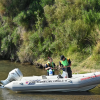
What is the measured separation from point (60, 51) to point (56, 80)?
657 centimetres

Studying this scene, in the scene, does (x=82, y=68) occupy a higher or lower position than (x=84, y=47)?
lower

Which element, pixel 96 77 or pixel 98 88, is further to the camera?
pixel 98 88

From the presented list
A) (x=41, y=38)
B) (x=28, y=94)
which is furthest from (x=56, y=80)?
(x=41, y=38)

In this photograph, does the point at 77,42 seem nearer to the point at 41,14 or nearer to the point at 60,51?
the point at 60,51

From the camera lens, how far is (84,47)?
14.2m

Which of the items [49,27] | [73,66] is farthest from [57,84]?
[49,27]

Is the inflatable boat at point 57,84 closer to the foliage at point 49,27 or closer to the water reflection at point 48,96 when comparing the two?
the water reflection at point 48,96

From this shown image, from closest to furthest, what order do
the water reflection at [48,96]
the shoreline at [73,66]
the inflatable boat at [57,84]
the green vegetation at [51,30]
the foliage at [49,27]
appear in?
the water reflection at [48,96] → the inflatable boat at [57,84] → the shoreline at [73,66] → the green vegetation at [51,30] → the foliage at [49,27]

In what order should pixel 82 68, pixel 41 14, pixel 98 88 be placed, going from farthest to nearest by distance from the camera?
1. pixel 41 14
2. pixel 82 68
3. pixel 98 88

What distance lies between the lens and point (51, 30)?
16.5 meters

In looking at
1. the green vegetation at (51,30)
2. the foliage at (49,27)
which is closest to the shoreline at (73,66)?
the green vegetation at (51,30)

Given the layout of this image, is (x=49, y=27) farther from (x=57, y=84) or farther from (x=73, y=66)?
(x=57, y=84)

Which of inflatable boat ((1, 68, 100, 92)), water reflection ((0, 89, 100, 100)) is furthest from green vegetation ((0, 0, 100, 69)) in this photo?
water reflection ((0, 89, 100, 100))

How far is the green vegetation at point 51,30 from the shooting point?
1389 centimetres
